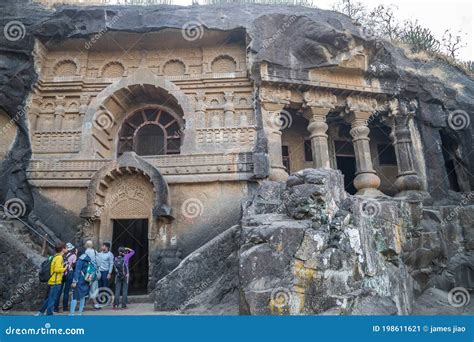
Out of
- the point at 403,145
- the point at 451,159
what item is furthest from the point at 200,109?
the point at 451,159

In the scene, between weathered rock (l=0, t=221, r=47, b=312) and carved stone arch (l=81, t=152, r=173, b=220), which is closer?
weathered rock (l=0, t=221, r=47, b=312)

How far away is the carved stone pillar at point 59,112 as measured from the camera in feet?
34.5

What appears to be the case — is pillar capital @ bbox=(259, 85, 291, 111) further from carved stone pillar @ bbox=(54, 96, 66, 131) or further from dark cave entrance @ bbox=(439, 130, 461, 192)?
carved stone pillar @ bbox=(54, 96, 66, 131)

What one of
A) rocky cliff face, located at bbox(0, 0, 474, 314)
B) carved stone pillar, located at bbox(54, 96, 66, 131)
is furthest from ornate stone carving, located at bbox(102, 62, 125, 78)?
carved stone pillar, located at bbox(54, 96, 66, 131)

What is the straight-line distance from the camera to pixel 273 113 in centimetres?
1019

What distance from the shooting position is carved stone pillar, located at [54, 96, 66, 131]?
1052 centimetres

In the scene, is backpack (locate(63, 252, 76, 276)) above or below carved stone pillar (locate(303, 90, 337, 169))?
below

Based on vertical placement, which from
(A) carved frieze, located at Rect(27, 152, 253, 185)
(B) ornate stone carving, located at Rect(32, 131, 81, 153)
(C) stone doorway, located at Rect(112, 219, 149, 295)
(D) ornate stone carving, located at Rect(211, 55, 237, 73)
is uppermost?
(D) ornate stone carving, located at Rect(211, 55, 237, 73)

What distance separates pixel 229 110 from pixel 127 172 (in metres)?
3.57

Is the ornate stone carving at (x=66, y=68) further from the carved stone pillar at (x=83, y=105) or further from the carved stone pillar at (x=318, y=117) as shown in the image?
the carved stone pillar at (x=318, y=117)

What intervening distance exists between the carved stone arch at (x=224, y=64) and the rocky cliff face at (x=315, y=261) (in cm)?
492

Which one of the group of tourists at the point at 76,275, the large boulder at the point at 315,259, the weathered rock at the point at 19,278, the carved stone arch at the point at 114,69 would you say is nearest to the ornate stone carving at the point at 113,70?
the carved stone arch at the point at 114,69

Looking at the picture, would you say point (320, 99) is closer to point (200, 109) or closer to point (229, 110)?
point (229, 110)

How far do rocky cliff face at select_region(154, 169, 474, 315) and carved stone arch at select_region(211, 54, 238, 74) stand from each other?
4.92 meters
